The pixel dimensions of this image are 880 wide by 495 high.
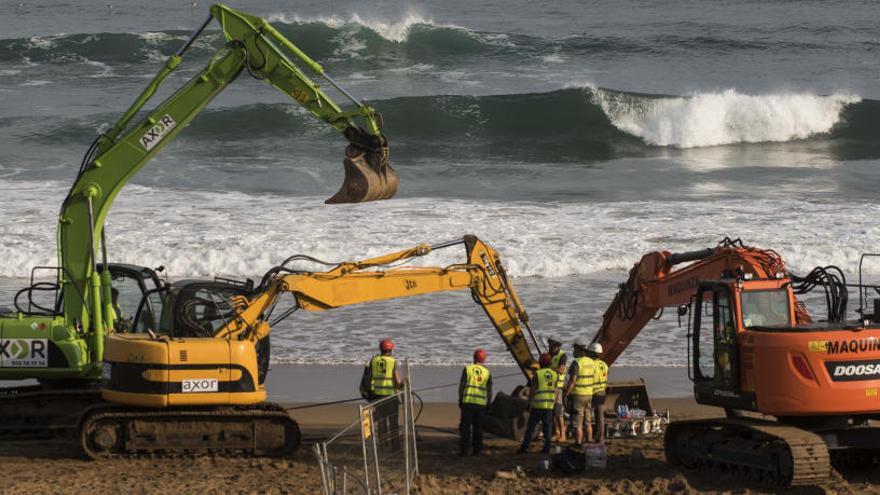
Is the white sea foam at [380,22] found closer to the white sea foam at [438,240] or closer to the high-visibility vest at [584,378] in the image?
the white sea foam at [438,240]

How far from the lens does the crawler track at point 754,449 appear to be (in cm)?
1274

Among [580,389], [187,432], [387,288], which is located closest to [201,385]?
[187,432]

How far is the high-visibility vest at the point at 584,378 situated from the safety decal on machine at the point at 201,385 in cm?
385

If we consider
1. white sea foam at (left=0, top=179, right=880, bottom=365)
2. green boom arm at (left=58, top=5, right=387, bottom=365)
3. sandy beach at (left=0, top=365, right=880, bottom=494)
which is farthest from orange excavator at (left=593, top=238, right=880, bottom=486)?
white sea foam at (left=0, top=179, right=880, bottom=365)

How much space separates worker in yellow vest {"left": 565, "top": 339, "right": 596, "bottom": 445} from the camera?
1516cm

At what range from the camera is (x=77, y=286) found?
15.5 metres

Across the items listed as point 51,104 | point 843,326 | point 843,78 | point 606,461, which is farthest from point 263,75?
point 843,78

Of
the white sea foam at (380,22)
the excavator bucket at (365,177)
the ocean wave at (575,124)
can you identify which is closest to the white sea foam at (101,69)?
the ocean wave at (575,124)

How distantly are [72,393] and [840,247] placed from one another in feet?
55.8

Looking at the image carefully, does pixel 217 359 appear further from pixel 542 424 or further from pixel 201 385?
pixel 542 424

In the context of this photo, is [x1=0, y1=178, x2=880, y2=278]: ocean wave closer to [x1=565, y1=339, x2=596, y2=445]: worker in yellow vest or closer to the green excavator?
the green excavator

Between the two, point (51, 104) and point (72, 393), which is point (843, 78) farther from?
point (72, 393)

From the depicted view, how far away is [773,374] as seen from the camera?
13.0 metres

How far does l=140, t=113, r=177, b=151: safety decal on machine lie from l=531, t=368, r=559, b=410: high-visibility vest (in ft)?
15.9
